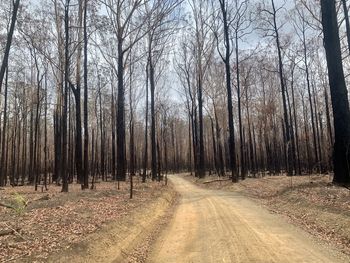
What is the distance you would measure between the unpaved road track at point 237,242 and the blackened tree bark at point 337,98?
391 centimetres

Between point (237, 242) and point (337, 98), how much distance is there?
9148 mm

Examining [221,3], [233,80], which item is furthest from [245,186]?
[233,80]

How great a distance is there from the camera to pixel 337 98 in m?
15.1

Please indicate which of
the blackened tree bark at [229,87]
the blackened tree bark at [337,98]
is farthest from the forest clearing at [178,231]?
the blackened tree bark at [229,87]

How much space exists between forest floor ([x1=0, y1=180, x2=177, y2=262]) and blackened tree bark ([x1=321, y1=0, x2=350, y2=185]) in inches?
274

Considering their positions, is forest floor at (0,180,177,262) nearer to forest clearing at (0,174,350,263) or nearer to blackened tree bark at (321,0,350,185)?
forest clearing at (0,174,350,263)

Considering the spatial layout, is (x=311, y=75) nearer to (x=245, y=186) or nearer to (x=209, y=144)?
(x=245, y=186)

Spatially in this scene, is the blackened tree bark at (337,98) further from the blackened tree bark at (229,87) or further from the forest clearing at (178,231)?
the blackened tree bark at (229,87)

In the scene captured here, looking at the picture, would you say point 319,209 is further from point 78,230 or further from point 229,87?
point 229,87

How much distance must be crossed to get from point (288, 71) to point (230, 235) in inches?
1381

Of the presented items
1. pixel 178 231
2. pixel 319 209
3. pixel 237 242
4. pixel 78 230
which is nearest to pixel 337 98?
pixel 319 209

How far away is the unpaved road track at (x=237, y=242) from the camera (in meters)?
7.32

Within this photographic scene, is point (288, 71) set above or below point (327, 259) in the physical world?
above

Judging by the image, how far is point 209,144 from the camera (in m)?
73.3
